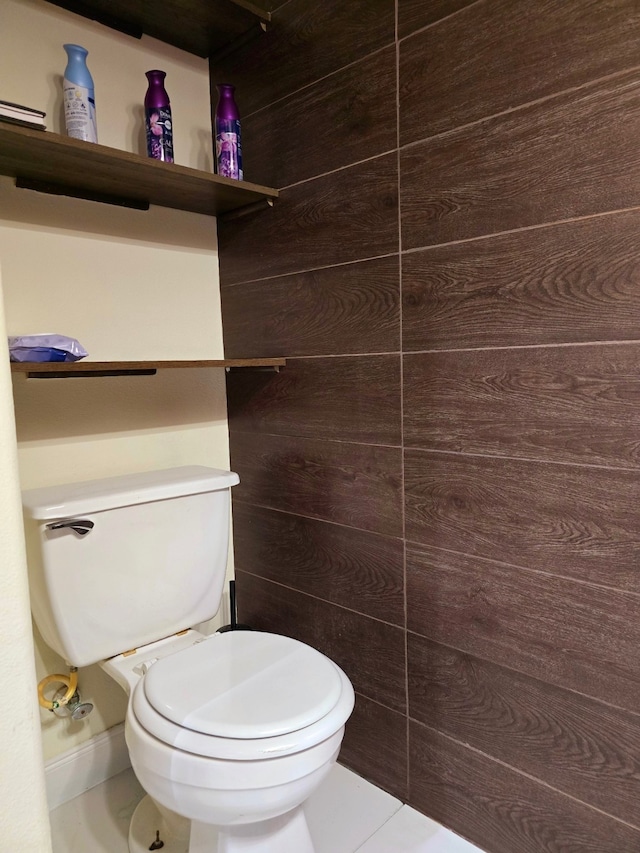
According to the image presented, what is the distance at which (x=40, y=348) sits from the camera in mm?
1129

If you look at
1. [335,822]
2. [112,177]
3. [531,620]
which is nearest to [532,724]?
[531,620]

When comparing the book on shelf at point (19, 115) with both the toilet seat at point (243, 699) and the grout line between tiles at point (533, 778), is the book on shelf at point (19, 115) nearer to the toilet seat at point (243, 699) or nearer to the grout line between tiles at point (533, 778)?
the toilet seat at point (243, 699)

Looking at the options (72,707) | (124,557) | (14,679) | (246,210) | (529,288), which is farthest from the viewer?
(246,210)

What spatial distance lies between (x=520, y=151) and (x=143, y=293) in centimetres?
100

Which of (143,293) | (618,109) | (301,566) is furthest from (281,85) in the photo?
(301,566)

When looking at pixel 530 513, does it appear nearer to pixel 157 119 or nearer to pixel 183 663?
pixel 183 663

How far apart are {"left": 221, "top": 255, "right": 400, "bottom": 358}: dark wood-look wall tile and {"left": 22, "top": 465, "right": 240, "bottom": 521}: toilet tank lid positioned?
15.9 inches

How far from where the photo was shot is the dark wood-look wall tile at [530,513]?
987 mm

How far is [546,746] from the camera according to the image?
1.11 meters

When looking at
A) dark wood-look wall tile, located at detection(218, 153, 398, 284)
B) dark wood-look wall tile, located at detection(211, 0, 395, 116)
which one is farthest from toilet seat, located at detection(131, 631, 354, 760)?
dark wood-look wall tile, located at detection(211, 0, 395, 116)

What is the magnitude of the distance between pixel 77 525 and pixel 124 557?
15cm

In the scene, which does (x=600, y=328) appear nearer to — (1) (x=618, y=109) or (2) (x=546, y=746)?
(1) (x=618, y=109)

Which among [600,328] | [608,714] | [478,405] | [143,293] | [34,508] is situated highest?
[143,293]

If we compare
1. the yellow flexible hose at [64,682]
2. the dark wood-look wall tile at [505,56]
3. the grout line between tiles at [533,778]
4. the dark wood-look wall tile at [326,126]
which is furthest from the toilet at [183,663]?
the dark wood-look wall tile at [505,56]
